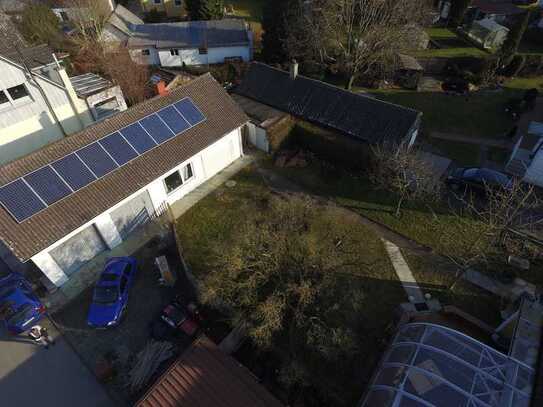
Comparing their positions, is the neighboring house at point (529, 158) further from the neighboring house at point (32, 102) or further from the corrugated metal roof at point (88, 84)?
the neighboring house at point (32, 102)

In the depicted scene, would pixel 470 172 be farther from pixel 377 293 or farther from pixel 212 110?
pixel 212 110

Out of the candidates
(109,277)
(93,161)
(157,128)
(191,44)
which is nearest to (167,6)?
(191,44)

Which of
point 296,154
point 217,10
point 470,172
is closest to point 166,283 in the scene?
point 296,154

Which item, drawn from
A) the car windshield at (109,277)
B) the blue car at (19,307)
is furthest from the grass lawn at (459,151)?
the blue car at (19,307)

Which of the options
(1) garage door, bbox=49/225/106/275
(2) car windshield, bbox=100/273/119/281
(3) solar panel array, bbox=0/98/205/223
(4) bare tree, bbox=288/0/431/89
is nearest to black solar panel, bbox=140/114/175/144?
(3) solar panel array, bbox=0/98/205/223

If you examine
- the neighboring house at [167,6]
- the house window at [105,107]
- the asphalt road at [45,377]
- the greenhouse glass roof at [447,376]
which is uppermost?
the neighboring house at [167,6]

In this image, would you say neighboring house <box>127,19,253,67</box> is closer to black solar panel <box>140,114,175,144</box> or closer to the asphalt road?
black solar panel <box>140,114,175,144</box>
